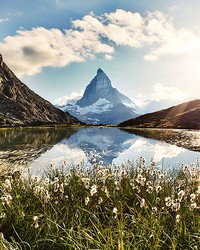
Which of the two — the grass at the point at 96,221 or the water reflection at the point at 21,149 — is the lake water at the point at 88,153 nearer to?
the water reflection at the point at 21,149

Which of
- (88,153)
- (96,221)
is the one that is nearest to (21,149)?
(88,153)

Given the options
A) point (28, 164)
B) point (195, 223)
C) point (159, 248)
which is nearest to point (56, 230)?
point (159, 248)

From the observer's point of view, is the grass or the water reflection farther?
the water reflection

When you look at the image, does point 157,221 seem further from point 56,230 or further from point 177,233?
point 56,230

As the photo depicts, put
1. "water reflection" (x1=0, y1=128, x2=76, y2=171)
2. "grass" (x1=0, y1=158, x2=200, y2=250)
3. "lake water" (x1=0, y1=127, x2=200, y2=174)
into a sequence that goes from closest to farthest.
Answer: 1. "grass" (x1=0, y1=158, x2=200, y2=250)
2. "water reflection" (x1=0, y1=128, x2=76, y2=171)
3. "lake water" (x1=0, y1=127, x2=200, y2=174)

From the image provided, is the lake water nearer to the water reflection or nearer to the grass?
the water reflection

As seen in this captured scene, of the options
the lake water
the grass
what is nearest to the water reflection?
the lake water

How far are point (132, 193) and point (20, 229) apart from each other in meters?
4.11

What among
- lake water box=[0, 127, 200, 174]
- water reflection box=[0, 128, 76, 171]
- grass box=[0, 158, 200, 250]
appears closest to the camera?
grass box=[0, 158, 200, 250]

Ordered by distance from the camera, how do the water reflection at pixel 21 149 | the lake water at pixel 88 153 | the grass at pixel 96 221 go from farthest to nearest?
the lake water at pixel 88 153 → the water reflection at pixel 21 149 → the grass at pixel 96 221

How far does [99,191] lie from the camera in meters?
10.3

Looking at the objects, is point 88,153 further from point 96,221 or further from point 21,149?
point 96,221

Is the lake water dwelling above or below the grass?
below

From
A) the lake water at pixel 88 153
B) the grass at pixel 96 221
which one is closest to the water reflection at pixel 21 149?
the lake water at pixel 88 153
